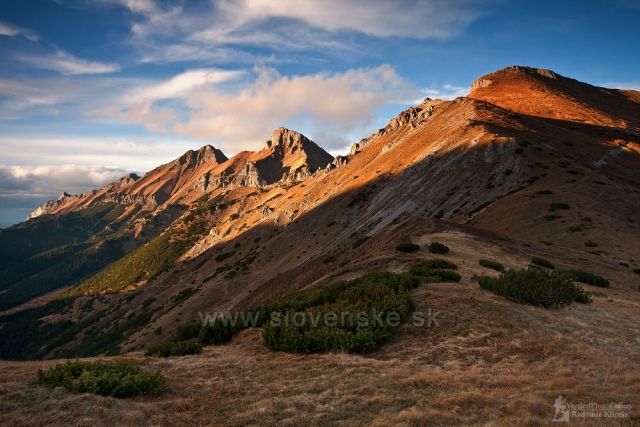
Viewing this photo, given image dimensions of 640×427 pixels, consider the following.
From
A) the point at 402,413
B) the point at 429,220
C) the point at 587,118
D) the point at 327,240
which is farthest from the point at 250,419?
the point at 587,118

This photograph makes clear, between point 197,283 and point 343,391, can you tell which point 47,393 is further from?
point 197,283

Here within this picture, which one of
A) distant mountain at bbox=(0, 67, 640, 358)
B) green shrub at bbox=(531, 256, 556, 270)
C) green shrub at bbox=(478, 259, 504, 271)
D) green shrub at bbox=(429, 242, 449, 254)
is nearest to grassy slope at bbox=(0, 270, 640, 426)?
green shrub at bbox=(478, 259, 504, 271)

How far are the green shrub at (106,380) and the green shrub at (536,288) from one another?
13.5 m

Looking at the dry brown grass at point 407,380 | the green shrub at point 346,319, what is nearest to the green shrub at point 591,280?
the dry brown grass at point 407,380

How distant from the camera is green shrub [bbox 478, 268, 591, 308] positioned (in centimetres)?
1598

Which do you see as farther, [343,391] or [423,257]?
[423,257]

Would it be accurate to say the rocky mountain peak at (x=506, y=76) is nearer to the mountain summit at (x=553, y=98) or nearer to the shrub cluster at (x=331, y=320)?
the mountain summit at (x=553, y=98)

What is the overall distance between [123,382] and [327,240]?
2873 inches

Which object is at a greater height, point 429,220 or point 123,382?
point 429,220

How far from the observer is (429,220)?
116 feet

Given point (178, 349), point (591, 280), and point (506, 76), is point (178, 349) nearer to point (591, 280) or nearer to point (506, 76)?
point (591, 280)

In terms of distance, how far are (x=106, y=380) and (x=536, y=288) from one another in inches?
609

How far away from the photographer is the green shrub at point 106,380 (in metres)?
8.82

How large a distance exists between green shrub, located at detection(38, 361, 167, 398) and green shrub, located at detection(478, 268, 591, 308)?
13463 millimetres
